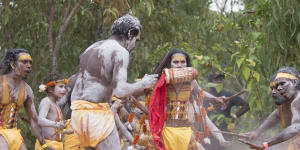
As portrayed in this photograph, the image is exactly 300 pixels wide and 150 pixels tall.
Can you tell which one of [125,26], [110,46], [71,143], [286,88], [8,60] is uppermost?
[125,26]

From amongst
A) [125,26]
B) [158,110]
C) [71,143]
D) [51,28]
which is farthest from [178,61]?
[51,28]

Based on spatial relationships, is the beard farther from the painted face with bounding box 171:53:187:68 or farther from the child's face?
the child's face

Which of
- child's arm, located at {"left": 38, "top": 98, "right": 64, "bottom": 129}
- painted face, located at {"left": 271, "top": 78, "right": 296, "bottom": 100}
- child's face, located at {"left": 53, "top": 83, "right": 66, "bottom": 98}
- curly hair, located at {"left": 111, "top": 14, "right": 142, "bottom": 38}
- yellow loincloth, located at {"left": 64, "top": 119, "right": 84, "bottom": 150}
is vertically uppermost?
curly hair, located at {"left": 111, "top": 14, "right": 142, "bottom": 38}

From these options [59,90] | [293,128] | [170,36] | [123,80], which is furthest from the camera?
[170,36]

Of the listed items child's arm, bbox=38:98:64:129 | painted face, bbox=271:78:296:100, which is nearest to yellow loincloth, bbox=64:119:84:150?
child's arm, bbox=38:98:64:129

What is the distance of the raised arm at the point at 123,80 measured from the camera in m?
5.11

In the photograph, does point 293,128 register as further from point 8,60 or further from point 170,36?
point 170,36

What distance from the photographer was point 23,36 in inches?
448

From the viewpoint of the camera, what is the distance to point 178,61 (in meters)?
7.05

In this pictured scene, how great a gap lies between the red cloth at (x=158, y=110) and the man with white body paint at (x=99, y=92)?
1.49 metres

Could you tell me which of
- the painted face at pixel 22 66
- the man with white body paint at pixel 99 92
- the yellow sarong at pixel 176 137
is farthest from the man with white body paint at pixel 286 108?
the painted face at pixel 22 66

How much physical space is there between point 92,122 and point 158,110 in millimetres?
1739

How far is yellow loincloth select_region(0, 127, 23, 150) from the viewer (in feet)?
20.4

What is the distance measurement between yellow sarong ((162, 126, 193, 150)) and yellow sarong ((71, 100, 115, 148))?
1.59m
